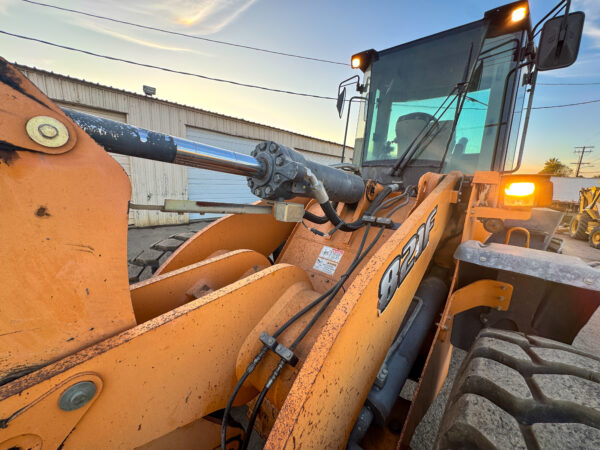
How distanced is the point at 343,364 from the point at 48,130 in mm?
1067

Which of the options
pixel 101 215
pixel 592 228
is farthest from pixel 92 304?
pixel 592 228

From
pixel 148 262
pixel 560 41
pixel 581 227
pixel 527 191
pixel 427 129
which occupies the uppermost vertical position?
pixel 560 41

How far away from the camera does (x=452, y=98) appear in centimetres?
245

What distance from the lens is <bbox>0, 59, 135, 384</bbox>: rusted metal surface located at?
604mm

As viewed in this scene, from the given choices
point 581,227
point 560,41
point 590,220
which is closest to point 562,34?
point 560,41

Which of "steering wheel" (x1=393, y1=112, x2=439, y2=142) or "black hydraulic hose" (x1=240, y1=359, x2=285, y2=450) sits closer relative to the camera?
"black hydraulic hose" (x1=240, y1=359, x2=285, y2=450)

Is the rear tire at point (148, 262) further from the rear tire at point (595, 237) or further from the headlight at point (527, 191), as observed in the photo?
the rear tire at point (595, 237)

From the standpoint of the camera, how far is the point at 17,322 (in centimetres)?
64

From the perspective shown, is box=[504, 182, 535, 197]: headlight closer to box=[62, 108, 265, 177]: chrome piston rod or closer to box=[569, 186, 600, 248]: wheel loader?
box=[62, 108, 265, 177]: chrome piston rod

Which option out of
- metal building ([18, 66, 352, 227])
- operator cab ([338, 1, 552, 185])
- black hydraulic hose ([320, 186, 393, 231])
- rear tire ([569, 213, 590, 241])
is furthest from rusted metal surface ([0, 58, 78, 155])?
rear tire ([569, 213, 590, 241])

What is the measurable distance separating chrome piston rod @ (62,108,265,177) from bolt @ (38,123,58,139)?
12cm

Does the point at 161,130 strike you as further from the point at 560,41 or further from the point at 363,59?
the point at 560,41

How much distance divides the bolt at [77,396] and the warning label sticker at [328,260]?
1.32m

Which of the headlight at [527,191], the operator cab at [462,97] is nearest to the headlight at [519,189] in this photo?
the headlight at [527,191]
